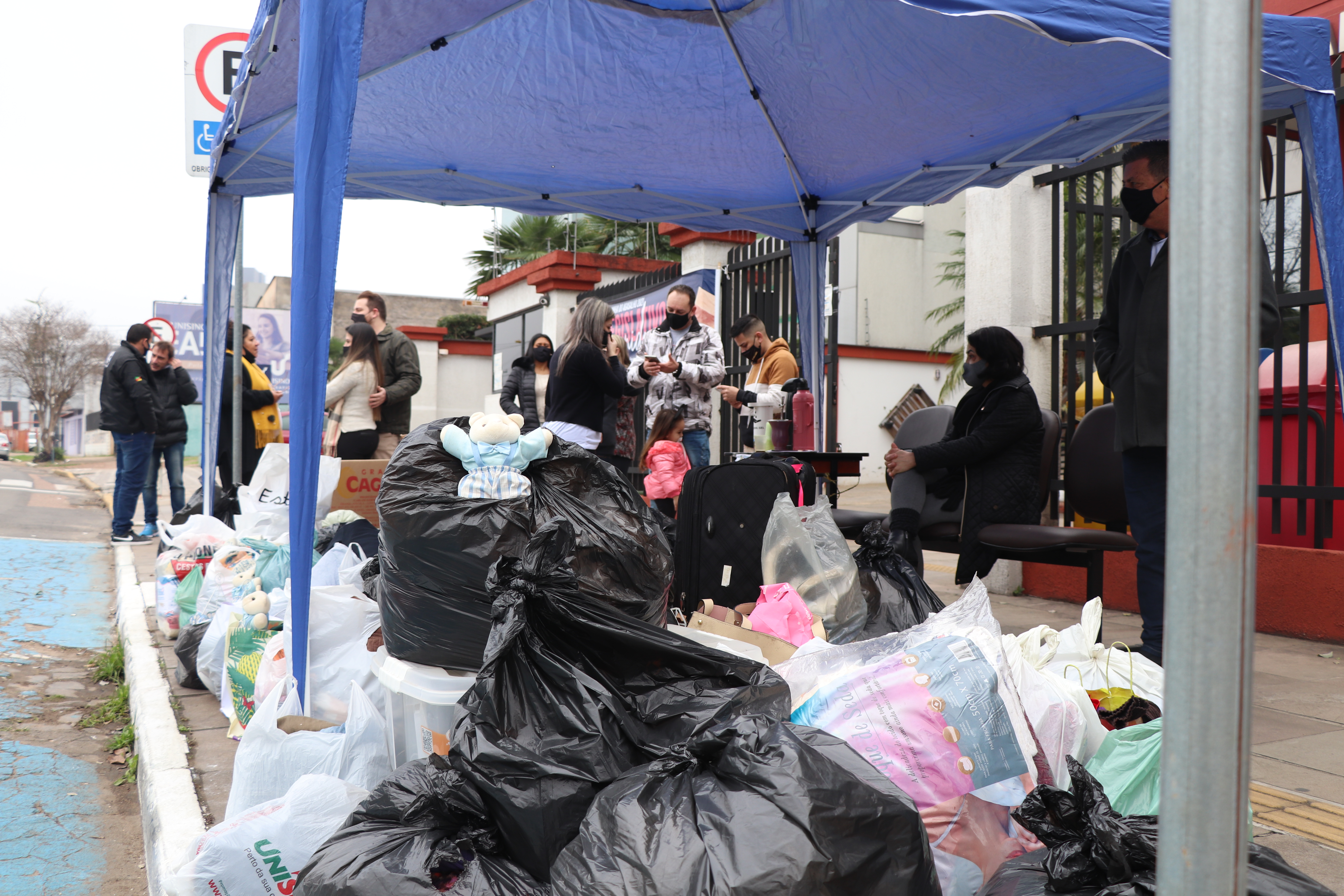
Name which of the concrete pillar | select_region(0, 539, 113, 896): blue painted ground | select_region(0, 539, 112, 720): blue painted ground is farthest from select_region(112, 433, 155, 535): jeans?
the concrete pillar

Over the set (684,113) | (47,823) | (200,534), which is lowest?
(47,823)

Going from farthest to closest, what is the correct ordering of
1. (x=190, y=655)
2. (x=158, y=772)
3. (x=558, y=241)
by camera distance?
(x=558, y=241)
(x=190, y=655)
(x=158, y=772)

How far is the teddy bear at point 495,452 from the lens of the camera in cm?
218

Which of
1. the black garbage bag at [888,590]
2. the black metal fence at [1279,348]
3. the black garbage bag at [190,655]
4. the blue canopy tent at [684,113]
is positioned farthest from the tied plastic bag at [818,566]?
the black garbage bag at [190,655]

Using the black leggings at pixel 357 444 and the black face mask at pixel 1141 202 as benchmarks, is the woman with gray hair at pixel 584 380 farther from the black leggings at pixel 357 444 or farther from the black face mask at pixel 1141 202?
the black face mask at pixel 1141 202

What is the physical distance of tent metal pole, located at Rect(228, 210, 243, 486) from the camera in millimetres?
5312

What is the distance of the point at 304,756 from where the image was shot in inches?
83.1

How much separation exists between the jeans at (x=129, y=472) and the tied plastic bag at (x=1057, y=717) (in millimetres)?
7786

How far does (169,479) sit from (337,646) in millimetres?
6423

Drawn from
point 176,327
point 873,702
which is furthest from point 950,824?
point 176,327

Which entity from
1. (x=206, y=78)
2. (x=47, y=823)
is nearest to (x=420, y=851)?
(x=47, y=823)

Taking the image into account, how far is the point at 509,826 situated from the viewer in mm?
1457

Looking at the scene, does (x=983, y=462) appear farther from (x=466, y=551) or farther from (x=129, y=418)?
(x=129, y=418)

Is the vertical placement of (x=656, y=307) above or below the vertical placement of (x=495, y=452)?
above
